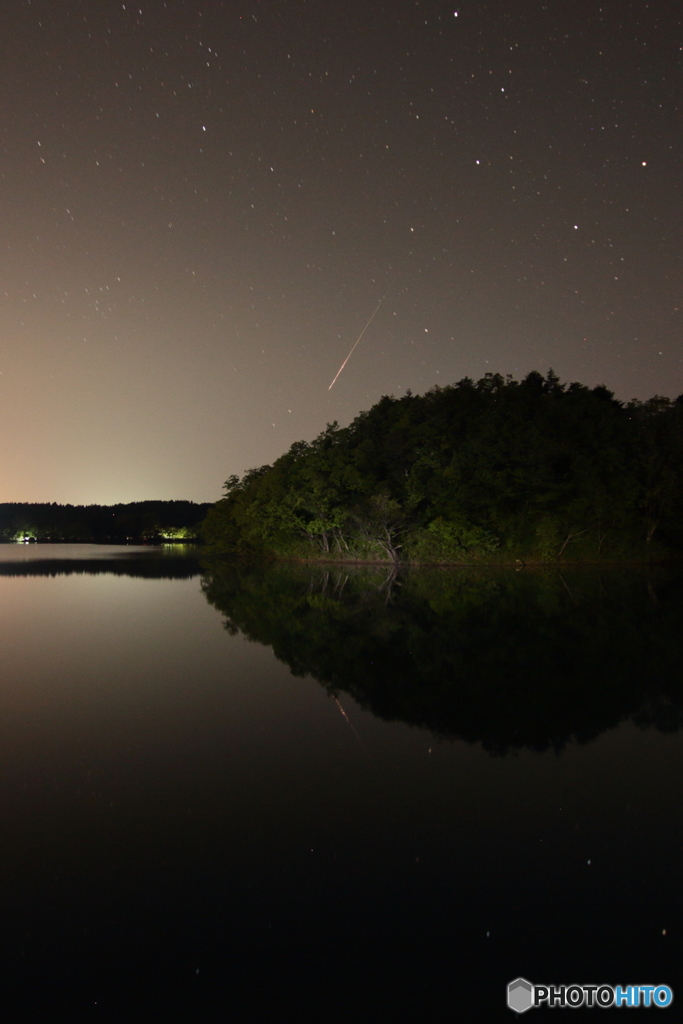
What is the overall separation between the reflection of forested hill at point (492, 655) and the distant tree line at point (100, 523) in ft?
396

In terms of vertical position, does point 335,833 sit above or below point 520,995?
above

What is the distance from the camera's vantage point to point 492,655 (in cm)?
880

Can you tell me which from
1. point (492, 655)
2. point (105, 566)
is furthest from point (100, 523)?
point (492, 655)

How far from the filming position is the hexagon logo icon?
2527 mm

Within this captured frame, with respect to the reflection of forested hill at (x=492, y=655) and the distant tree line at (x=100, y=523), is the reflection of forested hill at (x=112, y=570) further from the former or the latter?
the distant tree line at (x=100, y=523)

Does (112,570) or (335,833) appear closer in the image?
(335,833)

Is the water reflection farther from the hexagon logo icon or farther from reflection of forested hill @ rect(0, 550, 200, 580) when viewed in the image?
the hexagon logo icon

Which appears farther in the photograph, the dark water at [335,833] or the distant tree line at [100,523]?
the distant tree line at [100,523]

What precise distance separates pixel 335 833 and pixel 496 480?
31368 mm

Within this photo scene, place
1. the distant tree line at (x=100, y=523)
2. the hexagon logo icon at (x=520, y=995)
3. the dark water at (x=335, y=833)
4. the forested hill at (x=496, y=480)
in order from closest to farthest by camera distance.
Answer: the hexagon logo icon at (x=520, y=995) → the dark water at (x=335, y=833) → the forested hill at (x=496, y=480) → the distant tree line at (x=100, y=523)

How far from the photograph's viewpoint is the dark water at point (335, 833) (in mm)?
2631

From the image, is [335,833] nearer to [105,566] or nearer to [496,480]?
[496,480]

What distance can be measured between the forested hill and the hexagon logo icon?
3172 centimetres

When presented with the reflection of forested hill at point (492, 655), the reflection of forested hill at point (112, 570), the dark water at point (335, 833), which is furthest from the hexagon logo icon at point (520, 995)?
the reflection of forested hill at point (112, 570)
